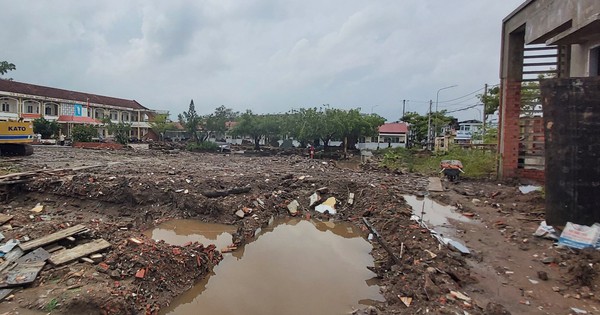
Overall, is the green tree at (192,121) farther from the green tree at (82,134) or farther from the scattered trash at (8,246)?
the scattered trash at (8,246)

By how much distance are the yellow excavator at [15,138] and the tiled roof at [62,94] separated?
22384mm

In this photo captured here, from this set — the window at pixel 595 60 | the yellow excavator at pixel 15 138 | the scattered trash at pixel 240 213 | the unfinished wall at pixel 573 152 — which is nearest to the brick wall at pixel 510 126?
the window at pixel 595 60

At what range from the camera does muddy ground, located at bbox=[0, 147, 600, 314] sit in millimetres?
4320

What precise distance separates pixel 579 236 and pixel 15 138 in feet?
79.1

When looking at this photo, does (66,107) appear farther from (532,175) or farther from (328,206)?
(532,175)

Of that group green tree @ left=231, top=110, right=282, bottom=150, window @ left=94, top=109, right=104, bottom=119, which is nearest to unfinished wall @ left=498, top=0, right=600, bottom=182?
green tree @ left=231, top=110, right=282, bottom=150

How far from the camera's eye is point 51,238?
6.11 meters

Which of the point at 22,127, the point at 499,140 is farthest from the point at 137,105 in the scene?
the point at 499,140

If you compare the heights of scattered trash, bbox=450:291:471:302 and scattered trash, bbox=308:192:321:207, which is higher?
scattered trash, bbox=308:192:321:207

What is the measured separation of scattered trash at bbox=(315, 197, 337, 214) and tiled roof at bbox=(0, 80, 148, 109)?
41934 millimetres

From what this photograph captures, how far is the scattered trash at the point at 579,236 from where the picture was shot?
5.28 metres

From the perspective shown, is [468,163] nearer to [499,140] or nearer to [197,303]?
[499,140]

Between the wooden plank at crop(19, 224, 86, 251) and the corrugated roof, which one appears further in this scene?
the corrugated roof

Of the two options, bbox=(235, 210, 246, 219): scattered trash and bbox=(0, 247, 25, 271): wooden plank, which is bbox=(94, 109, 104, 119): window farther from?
bbox=(0, 247, 25, 271): wooden plank
